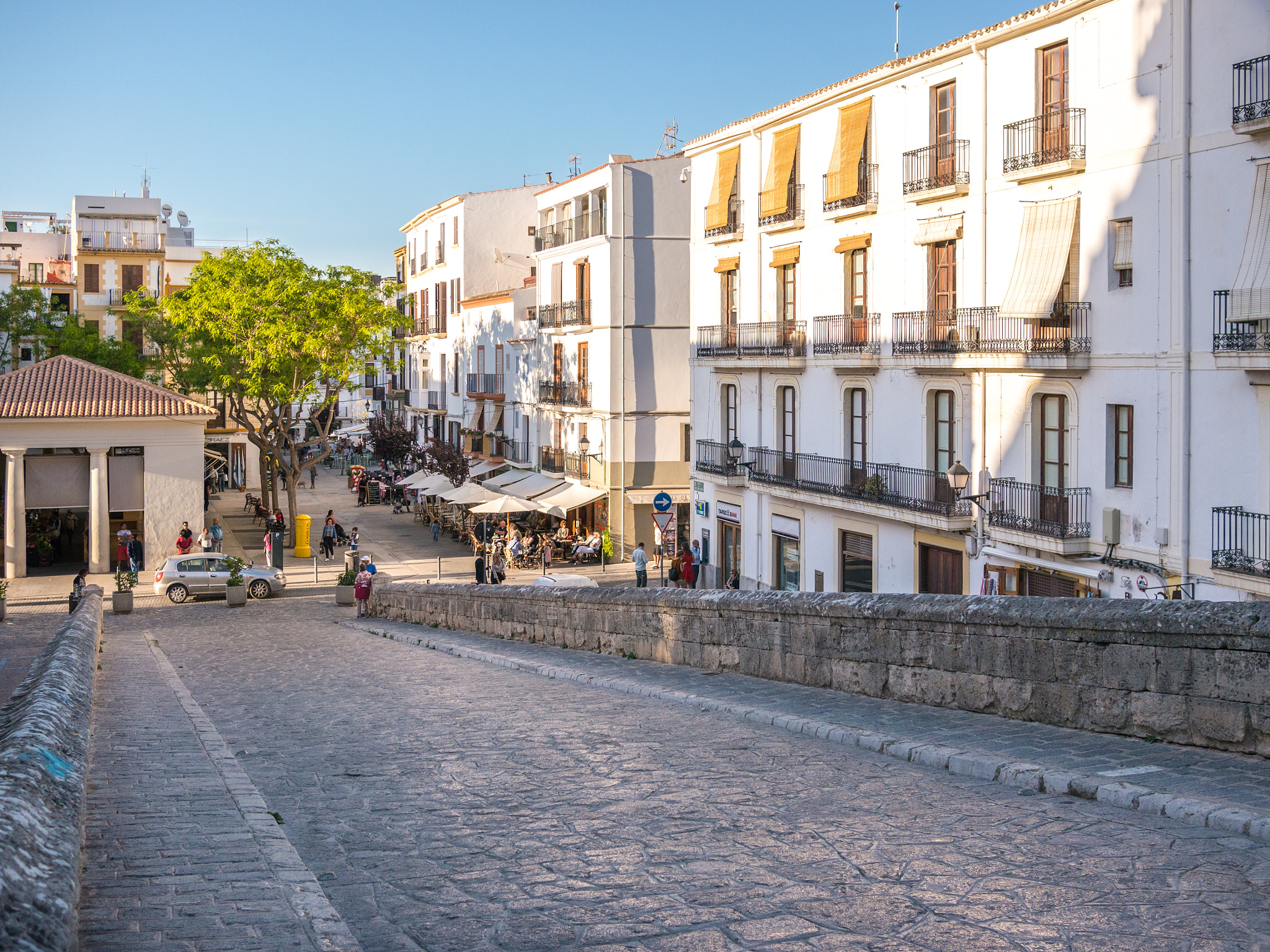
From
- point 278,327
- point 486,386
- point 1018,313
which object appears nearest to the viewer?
point 1018,313

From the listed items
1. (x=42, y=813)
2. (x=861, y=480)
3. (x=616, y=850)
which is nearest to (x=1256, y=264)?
(x=861, y=480)

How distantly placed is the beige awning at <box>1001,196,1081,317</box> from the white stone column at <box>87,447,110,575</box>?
1052 inches

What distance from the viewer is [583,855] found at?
6570mm

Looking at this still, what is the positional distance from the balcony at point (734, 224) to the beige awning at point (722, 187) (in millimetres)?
92

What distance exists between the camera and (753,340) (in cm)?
3105

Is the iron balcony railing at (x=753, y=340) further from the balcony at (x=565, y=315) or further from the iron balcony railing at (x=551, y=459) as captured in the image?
the iron balcony railing at (x=551, y=459)

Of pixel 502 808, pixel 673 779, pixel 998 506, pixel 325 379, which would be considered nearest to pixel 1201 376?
pixel 998 506

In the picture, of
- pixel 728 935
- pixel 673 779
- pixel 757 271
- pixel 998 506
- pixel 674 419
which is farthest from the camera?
pixel 674 419

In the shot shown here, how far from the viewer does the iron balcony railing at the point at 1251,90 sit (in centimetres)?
1688

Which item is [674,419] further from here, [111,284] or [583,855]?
[111,284]

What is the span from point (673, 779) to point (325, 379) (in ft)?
113

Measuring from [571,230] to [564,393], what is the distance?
19.3ft

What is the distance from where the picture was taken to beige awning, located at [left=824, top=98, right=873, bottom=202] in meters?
26.3

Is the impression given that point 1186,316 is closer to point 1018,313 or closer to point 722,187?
point 1018,313
